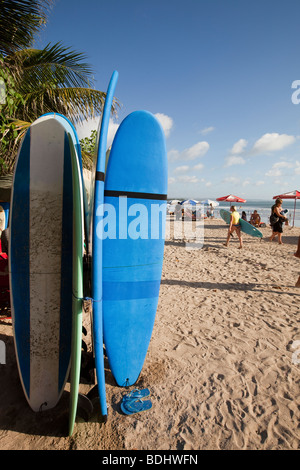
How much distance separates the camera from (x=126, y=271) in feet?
6.33

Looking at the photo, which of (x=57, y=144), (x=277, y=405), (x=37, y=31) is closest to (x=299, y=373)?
(x=277, y=405)

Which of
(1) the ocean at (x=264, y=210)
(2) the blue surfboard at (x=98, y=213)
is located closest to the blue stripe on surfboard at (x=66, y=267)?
(2) the blue surfboard at (x=98, y=213)

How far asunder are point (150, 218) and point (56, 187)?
0.79 meters

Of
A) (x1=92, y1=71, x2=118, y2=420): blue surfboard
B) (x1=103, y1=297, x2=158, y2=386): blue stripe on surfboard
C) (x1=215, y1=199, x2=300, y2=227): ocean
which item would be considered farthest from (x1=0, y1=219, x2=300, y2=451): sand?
(x1=215, y1=199, x2=300, y2=227): ocean

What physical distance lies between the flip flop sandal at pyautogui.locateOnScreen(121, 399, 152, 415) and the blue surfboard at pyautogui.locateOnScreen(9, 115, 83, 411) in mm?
553

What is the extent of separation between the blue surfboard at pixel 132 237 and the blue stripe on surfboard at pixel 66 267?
0.29m

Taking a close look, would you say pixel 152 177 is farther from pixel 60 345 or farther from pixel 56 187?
pixel 60 345

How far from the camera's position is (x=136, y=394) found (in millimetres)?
2053

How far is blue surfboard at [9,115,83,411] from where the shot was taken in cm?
177

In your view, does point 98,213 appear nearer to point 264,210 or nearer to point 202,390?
point 202,390

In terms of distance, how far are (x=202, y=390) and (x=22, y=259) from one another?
6.43 ft

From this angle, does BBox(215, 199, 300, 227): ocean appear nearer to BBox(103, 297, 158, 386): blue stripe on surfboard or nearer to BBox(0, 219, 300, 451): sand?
BBox(0, 219, 300, 451): sand

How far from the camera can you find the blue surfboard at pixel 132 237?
71.1 inches

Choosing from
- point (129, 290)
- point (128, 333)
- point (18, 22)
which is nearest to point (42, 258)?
point (129, 290)
